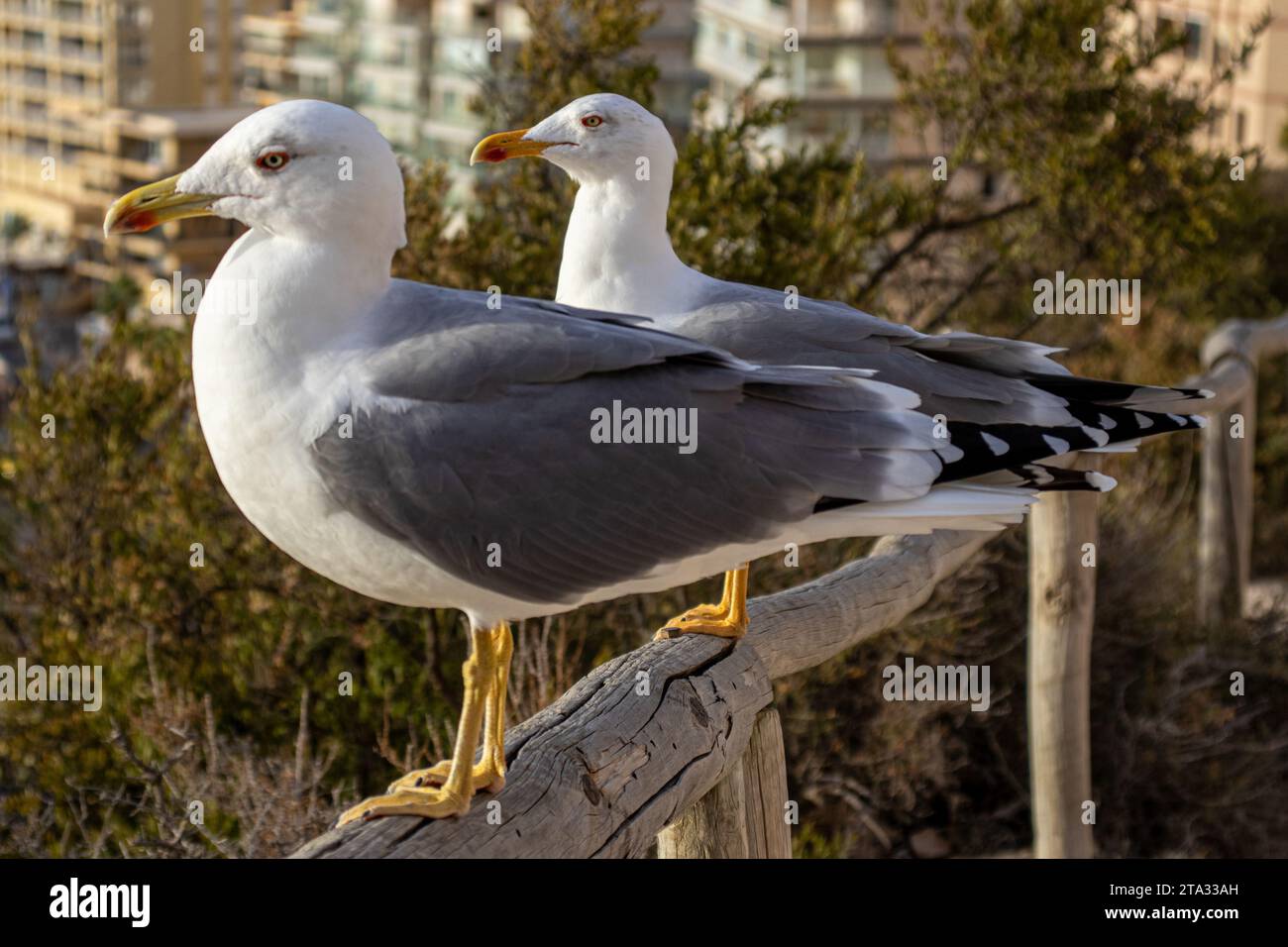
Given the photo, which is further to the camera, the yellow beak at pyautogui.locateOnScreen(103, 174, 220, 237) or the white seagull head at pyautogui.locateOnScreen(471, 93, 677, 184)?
the white seagull head at pyautogui.locateOnScreen(471, 93, 677, 184)

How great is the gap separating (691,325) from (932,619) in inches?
129

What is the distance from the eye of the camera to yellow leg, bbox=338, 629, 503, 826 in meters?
2.72

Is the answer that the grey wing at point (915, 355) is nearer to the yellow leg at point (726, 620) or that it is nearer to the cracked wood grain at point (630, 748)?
the yellow leg at point (726, 620)

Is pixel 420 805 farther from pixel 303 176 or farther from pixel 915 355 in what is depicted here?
pixel 915 355

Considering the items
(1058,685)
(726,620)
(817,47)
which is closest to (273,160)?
(726,620)

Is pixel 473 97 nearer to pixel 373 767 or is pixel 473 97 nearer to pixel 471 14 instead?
pixel 373 767

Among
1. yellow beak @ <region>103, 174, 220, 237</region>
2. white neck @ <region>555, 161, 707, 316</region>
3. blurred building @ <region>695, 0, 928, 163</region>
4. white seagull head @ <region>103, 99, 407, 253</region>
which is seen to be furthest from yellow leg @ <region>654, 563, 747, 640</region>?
blurred building @ <region>695, 0, 928, 163</region>

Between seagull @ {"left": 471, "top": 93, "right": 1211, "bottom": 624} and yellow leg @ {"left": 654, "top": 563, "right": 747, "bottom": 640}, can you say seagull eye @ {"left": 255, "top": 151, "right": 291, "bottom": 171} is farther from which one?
yellow leg @ {"left": 654, "top": 563, "right": 747, "bottom": 640}

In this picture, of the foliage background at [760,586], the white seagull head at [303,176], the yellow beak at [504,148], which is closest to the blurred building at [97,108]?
the foliage background at [760,586]

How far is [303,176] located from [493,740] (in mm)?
988

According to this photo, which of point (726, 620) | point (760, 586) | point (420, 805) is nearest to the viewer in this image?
point (420, 805)

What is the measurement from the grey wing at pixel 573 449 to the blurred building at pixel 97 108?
190 ft

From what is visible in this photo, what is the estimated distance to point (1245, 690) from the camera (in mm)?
7902

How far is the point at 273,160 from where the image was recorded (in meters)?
2.62
